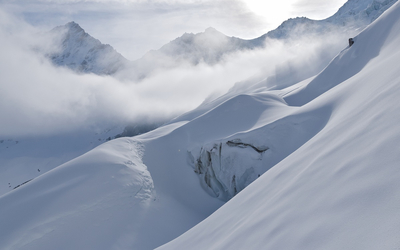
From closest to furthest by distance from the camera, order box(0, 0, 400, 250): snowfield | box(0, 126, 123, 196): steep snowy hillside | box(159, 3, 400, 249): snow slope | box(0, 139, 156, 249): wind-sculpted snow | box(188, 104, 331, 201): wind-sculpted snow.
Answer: box(159, 3, 400, 249): snow slope → box(0, 0, 400, 250): snowfield → box(0, 139, 156, 249): wind-sculpted snow → box(188, 104, 331, 201): wind-sculpted snow → box(0, 126, 123, 196): steep snowy hillside

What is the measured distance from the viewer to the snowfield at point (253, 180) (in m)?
2.38

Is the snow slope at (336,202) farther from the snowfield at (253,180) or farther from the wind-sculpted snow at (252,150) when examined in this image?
the wind-sculpted snow at (252,150)

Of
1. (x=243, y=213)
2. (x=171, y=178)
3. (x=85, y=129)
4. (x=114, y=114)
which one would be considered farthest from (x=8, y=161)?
(x=243, y=213)

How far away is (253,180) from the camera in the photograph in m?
12.6

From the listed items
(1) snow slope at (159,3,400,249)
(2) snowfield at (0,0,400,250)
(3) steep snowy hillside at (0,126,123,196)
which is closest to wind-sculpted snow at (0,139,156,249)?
(2) snowfield at (0,0,400,250)

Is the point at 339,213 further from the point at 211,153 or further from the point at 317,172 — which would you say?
the point at 211,153

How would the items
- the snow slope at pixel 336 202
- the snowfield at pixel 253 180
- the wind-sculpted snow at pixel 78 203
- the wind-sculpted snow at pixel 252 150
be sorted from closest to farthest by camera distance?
the snow slope at pixel 336 202, the snowfield at pixel 253 180, the wind-sculpted snow at pixel 78 203, the wind-sculpted snow at pixel 252 150

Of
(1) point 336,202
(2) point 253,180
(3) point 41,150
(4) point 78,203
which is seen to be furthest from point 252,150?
(3) point 41,150

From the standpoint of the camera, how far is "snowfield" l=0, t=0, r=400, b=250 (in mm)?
2376

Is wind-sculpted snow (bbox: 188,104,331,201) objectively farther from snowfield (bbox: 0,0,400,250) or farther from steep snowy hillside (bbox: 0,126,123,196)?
steep snowy hillside (bbox: 0,126,123,196)

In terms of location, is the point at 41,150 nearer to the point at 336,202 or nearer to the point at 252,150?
the point at 252,150

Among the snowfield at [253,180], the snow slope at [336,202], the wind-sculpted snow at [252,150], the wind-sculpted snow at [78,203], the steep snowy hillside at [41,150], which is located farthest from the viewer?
the steep snowy hillside at [41,150]

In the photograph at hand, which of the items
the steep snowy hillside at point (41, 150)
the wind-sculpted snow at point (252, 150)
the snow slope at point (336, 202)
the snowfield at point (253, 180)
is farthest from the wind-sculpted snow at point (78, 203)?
the steep snowy hillside at point (41, 150)

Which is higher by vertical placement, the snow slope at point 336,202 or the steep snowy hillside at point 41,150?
the steep snowy hillside at point 41,150
